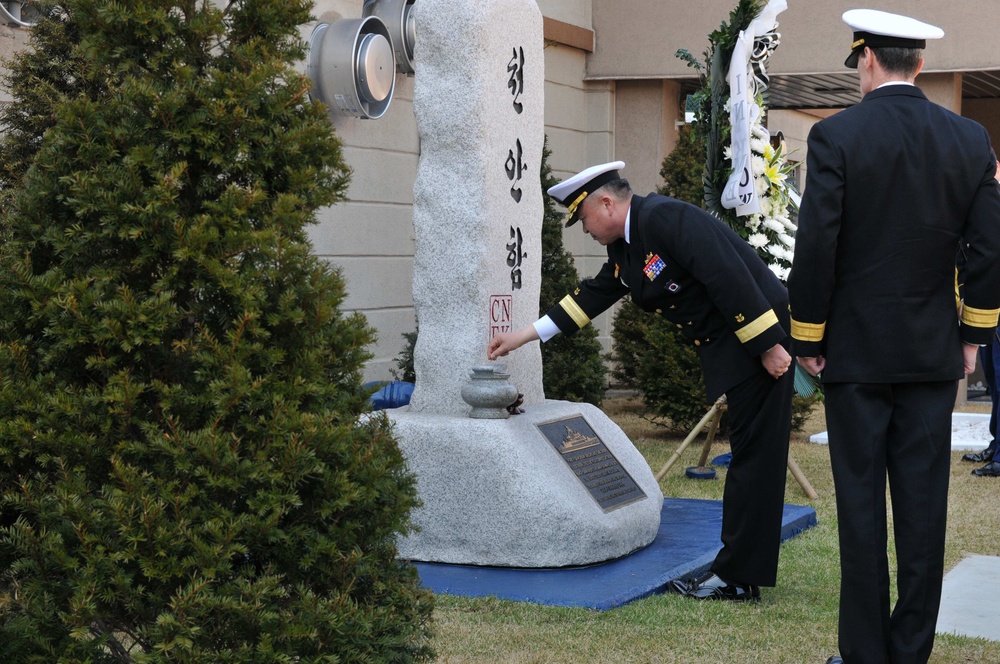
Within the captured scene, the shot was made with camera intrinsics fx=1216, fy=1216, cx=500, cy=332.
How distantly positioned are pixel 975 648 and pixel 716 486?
350 cm

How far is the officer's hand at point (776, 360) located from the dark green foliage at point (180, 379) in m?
2.50

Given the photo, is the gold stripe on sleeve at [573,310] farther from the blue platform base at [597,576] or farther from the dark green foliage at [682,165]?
the dark green foliage at [682,165]

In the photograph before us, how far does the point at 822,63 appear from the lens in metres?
12.2

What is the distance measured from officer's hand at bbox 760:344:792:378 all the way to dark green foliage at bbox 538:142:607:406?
457 centimetres

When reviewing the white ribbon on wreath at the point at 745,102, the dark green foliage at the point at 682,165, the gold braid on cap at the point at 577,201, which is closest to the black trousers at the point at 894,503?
the gold braid on cap at the point at 577,201

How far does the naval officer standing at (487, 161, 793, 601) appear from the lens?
187 inches

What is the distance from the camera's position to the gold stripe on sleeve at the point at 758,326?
4746 millimetres

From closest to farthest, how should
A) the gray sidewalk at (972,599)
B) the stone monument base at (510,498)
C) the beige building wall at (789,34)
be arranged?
the gray sidewalk at (972,599), the stone monument base at (510,498), the beige building wall at (789,34)

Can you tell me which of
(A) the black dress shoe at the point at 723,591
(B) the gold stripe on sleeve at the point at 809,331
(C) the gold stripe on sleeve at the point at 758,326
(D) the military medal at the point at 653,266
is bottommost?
(A) the black dress shoe at the point at 723,591

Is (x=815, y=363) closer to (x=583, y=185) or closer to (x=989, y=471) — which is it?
(x=583, y=185)

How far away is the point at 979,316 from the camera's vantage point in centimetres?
358

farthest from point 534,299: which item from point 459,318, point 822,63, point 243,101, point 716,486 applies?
point 822,63

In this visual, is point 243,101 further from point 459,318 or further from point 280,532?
point 459,318

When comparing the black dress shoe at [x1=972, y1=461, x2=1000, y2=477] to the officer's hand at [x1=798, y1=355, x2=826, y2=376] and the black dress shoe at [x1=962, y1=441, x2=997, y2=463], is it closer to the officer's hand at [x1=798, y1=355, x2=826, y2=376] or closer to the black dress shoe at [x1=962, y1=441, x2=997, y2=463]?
the black dress shoe at [x1=962, y1=441, x2=997, y2=463]
